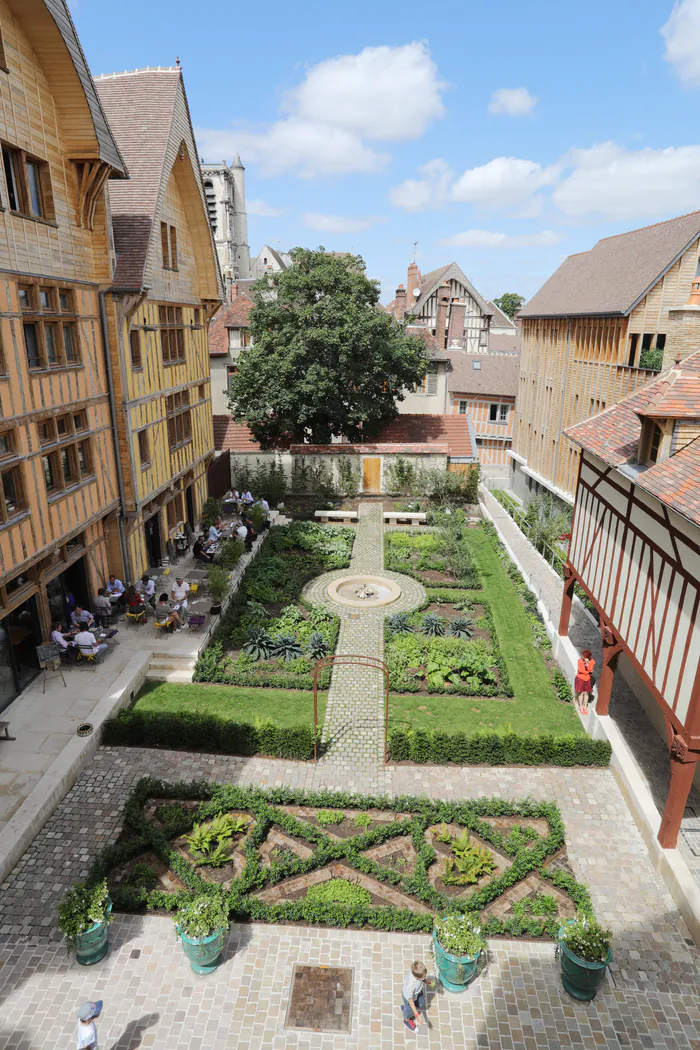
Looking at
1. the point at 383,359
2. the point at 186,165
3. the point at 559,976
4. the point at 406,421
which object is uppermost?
the point at 186,165

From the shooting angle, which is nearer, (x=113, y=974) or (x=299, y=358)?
(x=113, y=974)

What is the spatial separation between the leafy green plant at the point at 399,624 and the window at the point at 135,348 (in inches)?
447

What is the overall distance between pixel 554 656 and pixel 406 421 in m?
21.5

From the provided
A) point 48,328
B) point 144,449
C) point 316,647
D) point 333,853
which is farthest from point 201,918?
point 144,449

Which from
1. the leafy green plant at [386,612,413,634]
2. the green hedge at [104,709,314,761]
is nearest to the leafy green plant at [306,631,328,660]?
the leafy green plant at [386,612,413,634]

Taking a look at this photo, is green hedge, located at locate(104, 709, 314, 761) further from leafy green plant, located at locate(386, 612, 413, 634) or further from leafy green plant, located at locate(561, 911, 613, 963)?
leafy green plant, located at locate(561, 911, 613, 963)

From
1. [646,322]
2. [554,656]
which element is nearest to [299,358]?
[646,322]

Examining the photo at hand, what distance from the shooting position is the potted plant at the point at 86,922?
901 cm

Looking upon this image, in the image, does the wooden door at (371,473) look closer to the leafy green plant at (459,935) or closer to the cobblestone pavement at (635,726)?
the cobblestone pavement at (635,726)

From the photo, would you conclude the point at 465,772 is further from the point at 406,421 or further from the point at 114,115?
the point at 406,421

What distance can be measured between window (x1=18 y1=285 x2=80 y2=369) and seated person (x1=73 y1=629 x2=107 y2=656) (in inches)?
265

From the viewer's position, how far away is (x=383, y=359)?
106 ft

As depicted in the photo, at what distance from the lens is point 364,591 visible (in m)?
22.7

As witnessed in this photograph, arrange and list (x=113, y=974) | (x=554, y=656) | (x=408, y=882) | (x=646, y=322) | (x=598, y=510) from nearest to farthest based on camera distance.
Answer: (x=113, y=974) < (x=408, y=882) < (x=598, y=510) < (x=554, y=656) < (x=646, y=322)
